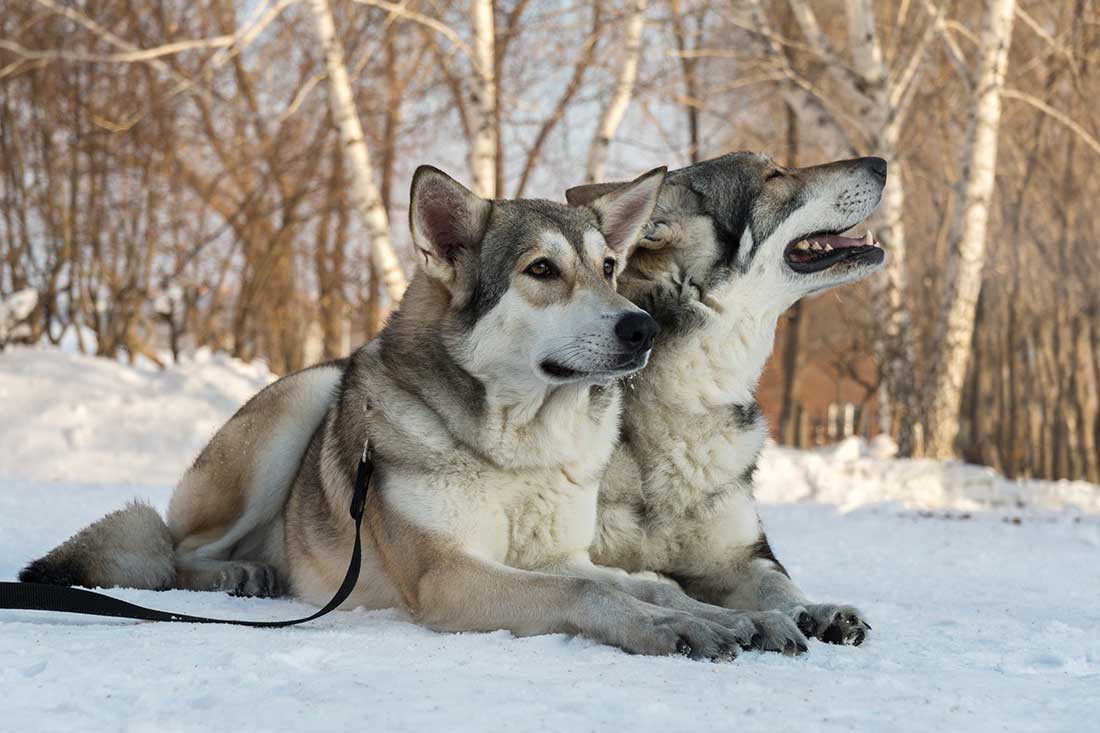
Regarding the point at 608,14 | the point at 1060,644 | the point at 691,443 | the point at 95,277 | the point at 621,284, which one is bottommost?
the point at 1060,644

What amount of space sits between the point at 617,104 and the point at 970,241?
4.09m

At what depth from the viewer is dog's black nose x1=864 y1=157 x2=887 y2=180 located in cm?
425

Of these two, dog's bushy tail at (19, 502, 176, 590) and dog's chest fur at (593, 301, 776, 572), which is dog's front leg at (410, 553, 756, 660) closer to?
dog's chest fur at (593, 301, 776, 572)

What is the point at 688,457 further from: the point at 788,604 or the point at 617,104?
the point at 617,104

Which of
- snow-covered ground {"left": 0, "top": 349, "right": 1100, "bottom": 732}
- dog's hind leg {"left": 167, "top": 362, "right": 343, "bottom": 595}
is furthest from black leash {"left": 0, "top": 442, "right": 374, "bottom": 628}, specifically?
dog's hind leg {"left": 167, "top": 362, "right": 343, "bottom": 595}

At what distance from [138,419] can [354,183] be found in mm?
3115

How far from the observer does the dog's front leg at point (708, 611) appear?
2998 millimetres

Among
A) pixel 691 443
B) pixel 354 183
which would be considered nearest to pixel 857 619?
pixel 691 443

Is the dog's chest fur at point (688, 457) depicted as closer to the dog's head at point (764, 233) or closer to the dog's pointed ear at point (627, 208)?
the dog's head at point (764, 233)

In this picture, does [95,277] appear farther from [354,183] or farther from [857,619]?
[857,619]

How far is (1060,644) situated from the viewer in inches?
133

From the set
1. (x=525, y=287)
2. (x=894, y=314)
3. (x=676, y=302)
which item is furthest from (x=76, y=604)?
(x=894, y=314)

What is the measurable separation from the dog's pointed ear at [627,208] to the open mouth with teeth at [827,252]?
63 cm

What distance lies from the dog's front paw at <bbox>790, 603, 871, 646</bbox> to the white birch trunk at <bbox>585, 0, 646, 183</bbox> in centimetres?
916
